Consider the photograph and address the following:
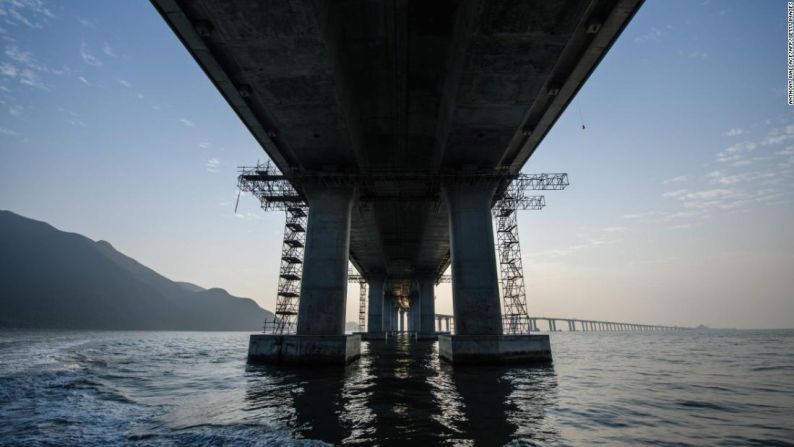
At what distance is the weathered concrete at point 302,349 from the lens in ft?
57.5

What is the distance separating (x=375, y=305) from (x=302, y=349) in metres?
37.1

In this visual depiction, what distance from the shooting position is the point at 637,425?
6.66 meters

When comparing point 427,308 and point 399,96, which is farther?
point 427,308

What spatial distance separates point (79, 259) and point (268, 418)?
9540 inches

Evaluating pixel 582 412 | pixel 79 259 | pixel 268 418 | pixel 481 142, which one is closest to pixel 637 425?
pixel 582 412

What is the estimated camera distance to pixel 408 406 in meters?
8.16

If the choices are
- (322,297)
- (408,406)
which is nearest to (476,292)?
(322,297)

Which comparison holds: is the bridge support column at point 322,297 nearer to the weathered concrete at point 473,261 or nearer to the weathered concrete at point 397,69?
the weathered concrete at point 397,69

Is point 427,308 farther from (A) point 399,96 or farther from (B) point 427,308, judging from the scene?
(A) point 399,96

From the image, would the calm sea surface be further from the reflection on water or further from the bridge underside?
the bridge underside

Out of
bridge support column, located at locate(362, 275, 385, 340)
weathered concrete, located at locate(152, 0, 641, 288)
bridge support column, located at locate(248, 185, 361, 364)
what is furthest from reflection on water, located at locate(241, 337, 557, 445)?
bridge support column, located at locate(362, 275, 385, 340)

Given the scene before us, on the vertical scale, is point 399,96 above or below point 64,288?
below

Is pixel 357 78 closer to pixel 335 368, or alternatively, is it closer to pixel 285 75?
pixel 285 75

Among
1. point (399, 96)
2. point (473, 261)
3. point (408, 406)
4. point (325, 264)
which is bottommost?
point (408, 406)
